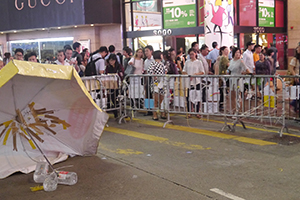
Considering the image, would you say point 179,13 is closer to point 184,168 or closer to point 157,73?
point 157,73

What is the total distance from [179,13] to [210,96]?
41.7ft

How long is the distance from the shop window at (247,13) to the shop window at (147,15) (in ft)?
15.6

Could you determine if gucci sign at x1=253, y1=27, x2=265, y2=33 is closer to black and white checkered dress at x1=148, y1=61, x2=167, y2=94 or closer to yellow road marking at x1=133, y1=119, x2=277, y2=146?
black and white checkered dress at x1=148, y1=61, x2=167, y2=94

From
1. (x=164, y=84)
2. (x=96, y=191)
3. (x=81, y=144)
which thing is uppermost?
(x=164, y=84)

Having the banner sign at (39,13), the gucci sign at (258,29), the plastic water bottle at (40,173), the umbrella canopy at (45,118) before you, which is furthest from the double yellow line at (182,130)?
the gucci sign at (258,29)

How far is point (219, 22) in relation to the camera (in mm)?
17594

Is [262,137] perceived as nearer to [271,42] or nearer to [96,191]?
[96,191]

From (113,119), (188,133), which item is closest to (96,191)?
(188,133)

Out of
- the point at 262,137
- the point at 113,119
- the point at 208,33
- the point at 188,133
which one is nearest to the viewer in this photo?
the point at 262,137

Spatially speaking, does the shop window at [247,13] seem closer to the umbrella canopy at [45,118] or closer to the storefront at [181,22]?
the storefront at [181,22]

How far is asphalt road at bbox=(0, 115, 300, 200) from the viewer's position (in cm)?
497

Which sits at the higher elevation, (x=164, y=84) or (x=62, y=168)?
(x=164, y=84)

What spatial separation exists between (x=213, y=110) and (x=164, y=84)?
1.47 meters

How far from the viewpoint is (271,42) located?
23.5 m
